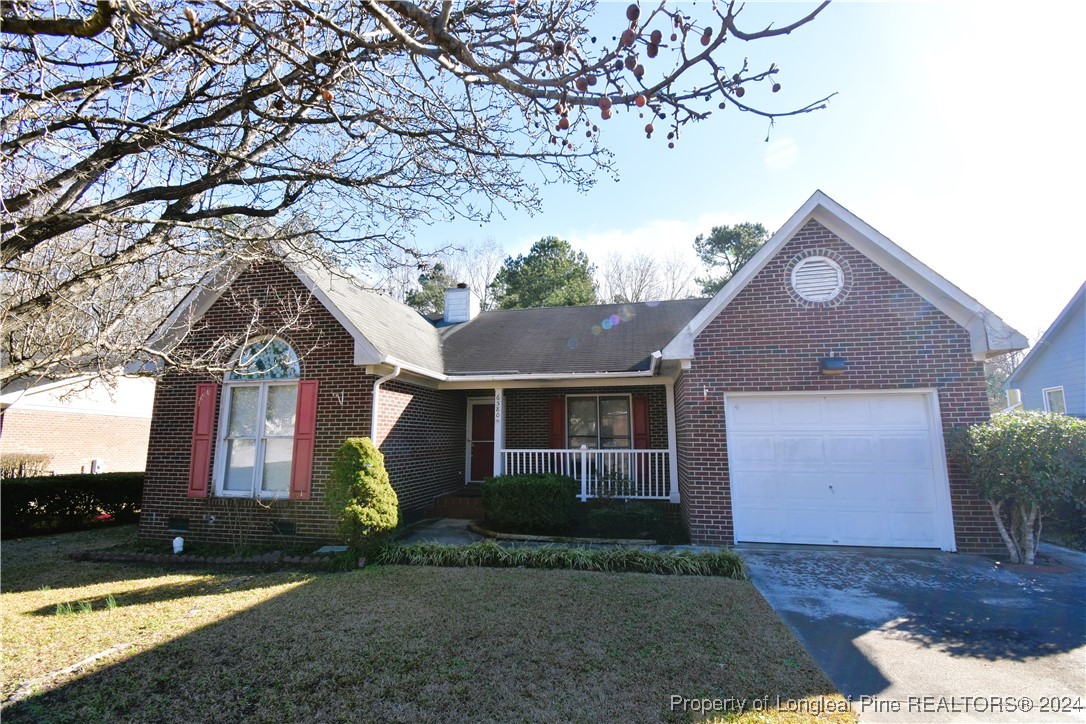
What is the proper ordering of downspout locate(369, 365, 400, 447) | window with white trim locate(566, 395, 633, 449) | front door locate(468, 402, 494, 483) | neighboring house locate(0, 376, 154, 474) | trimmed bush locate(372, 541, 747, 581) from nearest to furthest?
trimmed bush locate(372, 541, 747, 581), downspout locate(369, 365, 400, 447), window with white trim locate(566, 395, 633, 449), front door locate(468, 402, 494, 483), neighboring house locate(0, 376, 154, 474)

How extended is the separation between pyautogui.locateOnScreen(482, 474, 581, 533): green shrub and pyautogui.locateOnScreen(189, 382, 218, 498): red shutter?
4.98 m

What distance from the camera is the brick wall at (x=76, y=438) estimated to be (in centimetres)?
1758

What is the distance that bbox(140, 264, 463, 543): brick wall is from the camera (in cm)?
876

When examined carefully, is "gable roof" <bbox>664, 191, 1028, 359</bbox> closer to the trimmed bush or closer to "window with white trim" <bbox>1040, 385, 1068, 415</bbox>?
the trimmed bush

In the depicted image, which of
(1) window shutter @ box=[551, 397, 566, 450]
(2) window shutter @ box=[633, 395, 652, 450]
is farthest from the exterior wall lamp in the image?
(1) window shutter @ box=[551, 397, 566, 450]

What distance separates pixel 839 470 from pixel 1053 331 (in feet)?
40.4

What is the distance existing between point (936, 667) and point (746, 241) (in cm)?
2565

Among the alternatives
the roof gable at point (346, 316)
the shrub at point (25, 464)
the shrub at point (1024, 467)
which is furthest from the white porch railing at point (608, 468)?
the shrub at point (25, 464)

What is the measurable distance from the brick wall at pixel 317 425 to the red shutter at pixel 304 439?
105 millimetres

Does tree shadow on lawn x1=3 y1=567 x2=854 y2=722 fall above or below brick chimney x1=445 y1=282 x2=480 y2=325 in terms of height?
below

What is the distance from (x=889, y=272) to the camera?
7.99 meters

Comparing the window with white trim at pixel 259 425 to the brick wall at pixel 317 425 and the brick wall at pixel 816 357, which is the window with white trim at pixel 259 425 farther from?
the brick wall at pixel 816 357

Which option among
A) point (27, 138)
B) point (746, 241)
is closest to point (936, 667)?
point (27, 138)

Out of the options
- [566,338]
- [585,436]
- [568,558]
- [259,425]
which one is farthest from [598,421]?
[259,425]
